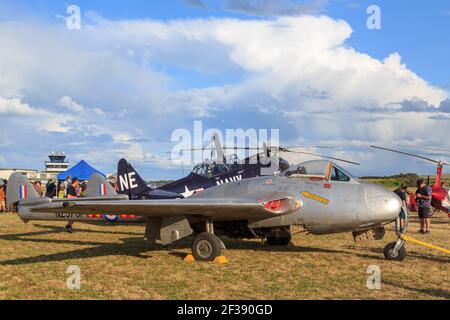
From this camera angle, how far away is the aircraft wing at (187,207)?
913cm

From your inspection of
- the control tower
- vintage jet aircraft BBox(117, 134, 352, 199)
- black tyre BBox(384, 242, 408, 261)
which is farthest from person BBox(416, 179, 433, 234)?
the control tower

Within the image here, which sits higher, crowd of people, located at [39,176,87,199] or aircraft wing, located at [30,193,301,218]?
aircraft wing, located at [30,193,301,218]

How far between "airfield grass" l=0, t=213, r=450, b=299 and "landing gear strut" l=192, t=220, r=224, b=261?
13.5 inches

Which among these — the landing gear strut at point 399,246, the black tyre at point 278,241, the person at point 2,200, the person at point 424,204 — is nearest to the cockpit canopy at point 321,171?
the landing gear strut at point 399,246

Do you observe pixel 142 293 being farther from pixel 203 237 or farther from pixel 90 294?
pixel 203 237

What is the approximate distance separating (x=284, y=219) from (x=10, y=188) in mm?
8196

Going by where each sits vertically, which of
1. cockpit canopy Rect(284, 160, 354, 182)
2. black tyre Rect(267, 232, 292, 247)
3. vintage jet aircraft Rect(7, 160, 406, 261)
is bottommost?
black tyre Rect(267, 232, 292, 247)

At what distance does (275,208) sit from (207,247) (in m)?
1.68

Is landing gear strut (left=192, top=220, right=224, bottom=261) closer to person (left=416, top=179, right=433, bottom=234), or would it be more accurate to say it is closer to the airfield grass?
the airfield grass

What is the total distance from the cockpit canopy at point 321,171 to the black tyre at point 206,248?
7.68 ft

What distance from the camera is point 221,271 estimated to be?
29.0 ft

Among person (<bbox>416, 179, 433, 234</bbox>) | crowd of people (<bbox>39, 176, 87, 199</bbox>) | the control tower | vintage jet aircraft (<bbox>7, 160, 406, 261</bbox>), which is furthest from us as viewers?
the control tower

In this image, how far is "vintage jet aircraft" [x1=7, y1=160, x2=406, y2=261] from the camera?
947cm
